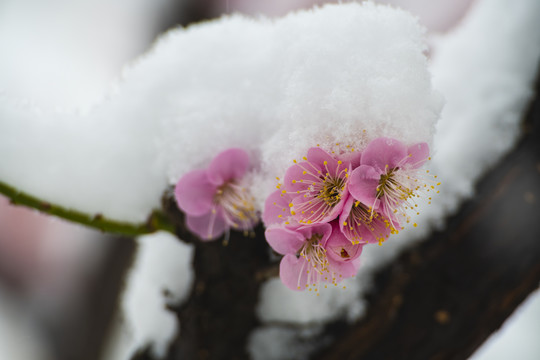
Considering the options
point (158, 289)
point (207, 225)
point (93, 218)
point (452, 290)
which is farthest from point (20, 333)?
point (452, 290)

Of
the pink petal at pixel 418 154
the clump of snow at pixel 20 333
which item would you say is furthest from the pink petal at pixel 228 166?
the clump of snow at pixel 20 333

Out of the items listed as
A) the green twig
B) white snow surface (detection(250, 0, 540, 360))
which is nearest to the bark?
white snow surface (detection(250, 0, 540, 360))

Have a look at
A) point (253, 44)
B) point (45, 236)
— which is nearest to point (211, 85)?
point (253, 44)

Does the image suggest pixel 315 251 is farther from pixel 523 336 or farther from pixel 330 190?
pixel 523 336

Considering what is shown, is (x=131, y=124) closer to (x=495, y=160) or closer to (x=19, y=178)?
(x=19, y=178)

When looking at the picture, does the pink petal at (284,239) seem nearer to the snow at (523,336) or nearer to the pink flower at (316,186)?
the pink flower at (316,186)
